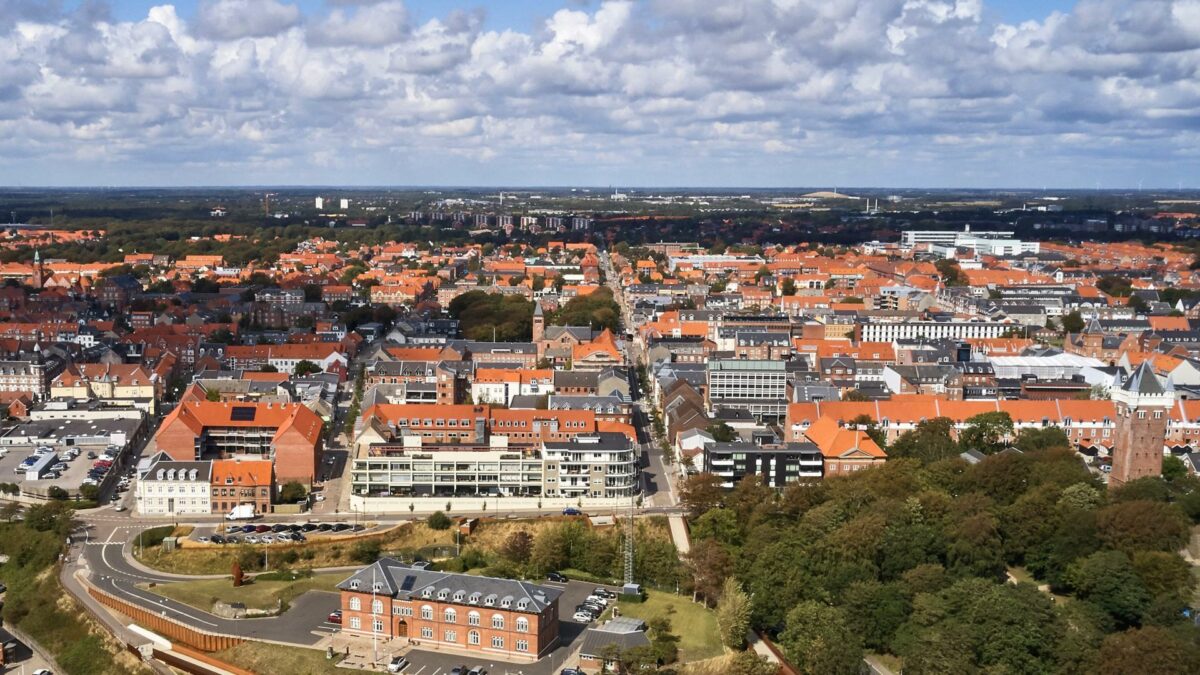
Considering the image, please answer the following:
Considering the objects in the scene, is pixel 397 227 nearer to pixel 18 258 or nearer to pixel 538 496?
pixel 18 258

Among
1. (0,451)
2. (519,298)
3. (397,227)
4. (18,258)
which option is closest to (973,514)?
(0,451)

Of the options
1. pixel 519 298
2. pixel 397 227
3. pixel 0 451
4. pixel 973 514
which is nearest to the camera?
pixel 973 514

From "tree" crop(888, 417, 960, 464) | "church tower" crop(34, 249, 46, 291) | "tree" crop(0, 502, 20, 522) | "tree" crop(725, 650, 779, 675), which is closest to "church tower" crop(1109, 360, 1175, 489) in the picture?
"tree" crop(888, 417, 960, 464)

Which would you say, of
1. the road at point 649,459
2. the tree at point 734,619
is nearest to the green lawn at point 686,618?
the tree at point 734,619

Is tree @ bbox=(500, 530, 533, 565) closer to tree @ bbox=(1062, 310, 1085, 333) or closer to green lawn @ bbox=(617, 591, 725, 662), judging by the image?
green lawn @ bbox=(617, 591, 725, 662)

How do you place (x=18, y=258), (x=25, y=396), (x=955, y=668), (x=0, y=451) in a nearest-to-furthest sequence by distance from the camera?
(x=955, y=668) → (x=0, y=451) → (x=25, y=396) → (x=18, y=258)

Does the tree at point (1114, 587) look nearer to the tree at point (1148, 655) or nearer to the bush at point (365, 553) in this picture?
the tree at point (1148, 655)

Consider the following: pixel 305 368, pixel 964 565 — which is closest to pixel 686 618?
pixel 964 565
